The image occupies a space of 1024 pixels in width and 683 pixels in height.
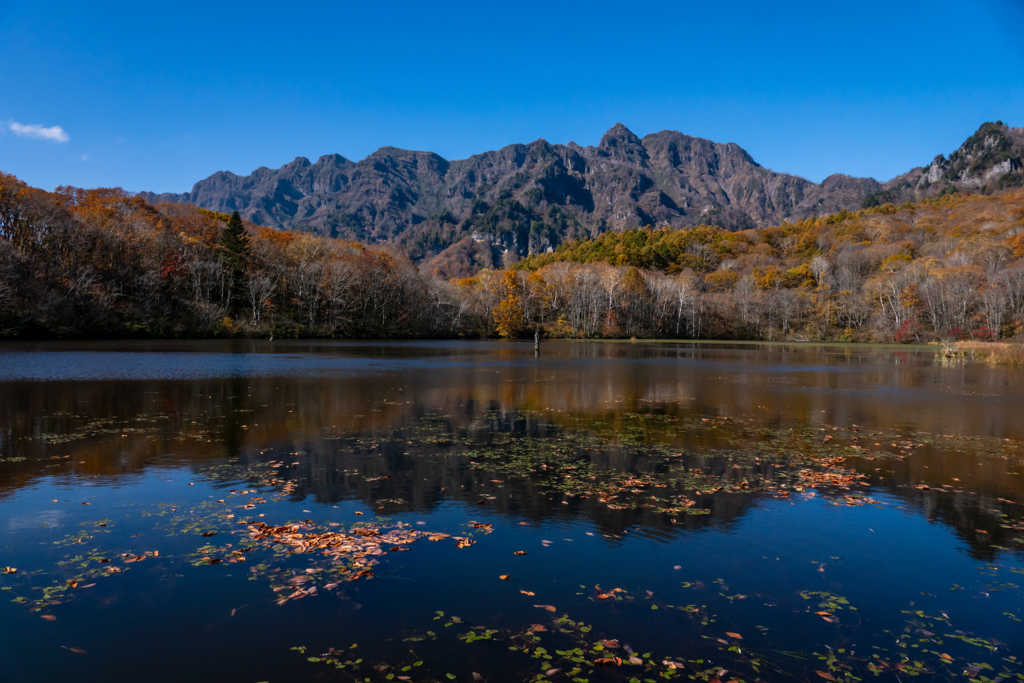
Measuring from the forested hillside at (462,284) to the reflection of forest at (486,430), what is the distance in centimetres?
4946

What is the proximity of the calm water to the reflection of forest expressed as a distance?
0.11m

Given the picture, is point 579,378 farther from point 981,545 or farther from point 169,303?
point 169,303

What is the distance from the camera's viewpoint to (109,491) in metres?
9.52

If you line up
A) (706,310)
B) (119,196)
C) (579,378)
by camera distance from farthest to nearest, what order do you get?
1. (706,310)
2. (119,196)
3. (579,378)

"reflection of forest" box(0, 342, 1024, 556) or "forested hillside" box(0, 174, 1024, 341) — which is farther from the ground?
"forested hillside" box(0, 174, 1024, 341)

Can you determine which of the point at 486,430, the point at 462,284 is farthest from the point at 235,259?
the point at 486,430

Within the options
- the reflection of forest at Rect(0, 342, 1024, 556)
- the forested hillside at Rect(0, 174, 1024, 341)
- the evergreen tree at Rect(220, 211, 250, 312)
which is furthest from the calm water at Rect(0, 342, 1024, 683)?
the evergreen tree at Rect(220, 211, 250, 312)

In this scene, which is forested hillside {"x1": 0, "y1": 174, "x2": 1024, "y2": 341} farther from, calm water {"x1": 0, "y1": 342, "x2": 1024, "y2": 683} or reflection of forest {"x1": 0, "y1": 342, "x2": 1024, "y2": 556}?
calm water {"x1": 0, "y1": 342, "x2": 1024, "y2": 683}

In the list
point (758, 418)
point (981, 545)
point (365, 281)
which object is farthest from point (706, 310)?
point (981, 545)

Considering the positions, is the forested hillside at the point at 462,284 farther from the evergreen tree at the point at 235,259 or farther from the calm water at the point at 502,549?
the calm water at the point at 502,549

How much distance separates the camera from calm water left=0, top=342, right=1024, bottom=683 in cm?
504

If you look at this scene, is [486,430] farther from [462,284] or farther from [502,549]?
[462,284]

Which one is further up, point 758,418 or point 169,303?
point 169,303

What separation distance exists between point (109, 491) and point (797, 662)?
33.8ft
